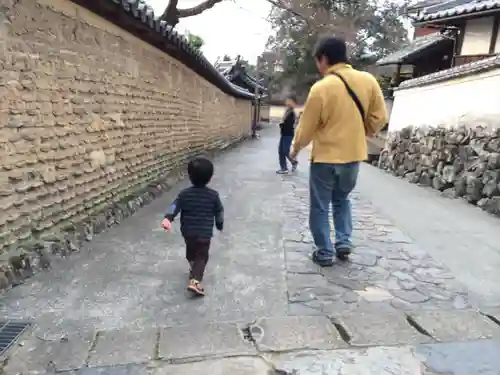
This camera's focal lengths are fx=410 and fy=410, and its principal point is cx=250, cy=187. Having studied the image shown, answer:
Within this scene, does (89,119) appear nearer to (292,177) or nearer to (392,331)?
(392,331)

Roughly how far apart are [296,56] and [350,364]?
31.7 metres

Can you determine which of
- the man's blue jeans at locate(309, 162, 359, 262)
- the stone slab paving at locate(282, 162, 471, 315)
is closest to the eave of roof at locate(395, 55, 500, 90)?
the stone slab paving at locate(282, 162, 471, 315)

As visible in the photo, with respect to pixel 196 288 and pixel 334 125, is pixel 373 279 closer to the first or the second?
pixel 334 125

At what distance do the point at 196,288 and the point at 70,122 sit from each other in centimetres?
223

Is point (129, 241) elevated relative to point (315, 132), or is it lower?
lower

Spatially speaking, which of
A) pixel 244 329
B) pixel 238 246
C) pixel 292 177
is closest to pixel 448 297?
pixel 244 329

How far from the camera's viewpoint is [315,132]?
3.49m

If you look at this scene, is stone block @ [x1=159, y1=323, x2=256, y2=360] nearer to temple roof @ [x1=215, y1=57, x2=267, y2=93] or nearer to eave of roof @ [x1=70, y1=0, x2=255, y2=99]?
eave of roof @ [x1=70, y1=0, x2=255, y2=99]

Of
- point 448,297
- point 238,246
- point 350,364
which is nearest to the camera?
point 350,364

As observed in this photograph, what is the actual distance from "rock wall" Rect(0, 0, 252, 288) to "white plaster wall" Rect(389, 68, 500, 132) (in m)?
5.42

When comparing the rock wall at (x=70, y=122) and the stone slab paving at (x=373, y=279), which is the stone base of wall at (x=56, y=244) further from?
the stone slab paving at (x=373, y=279)

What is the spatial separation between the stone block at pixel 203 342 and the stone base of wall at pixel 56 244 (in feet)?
4.66

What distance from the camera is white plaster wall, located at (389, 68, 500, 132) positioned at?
6668 millimetres

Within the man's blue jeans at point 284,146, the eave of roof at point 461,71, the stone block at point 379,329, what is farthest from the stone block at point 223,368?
the man's blue jeans at point 284,146
